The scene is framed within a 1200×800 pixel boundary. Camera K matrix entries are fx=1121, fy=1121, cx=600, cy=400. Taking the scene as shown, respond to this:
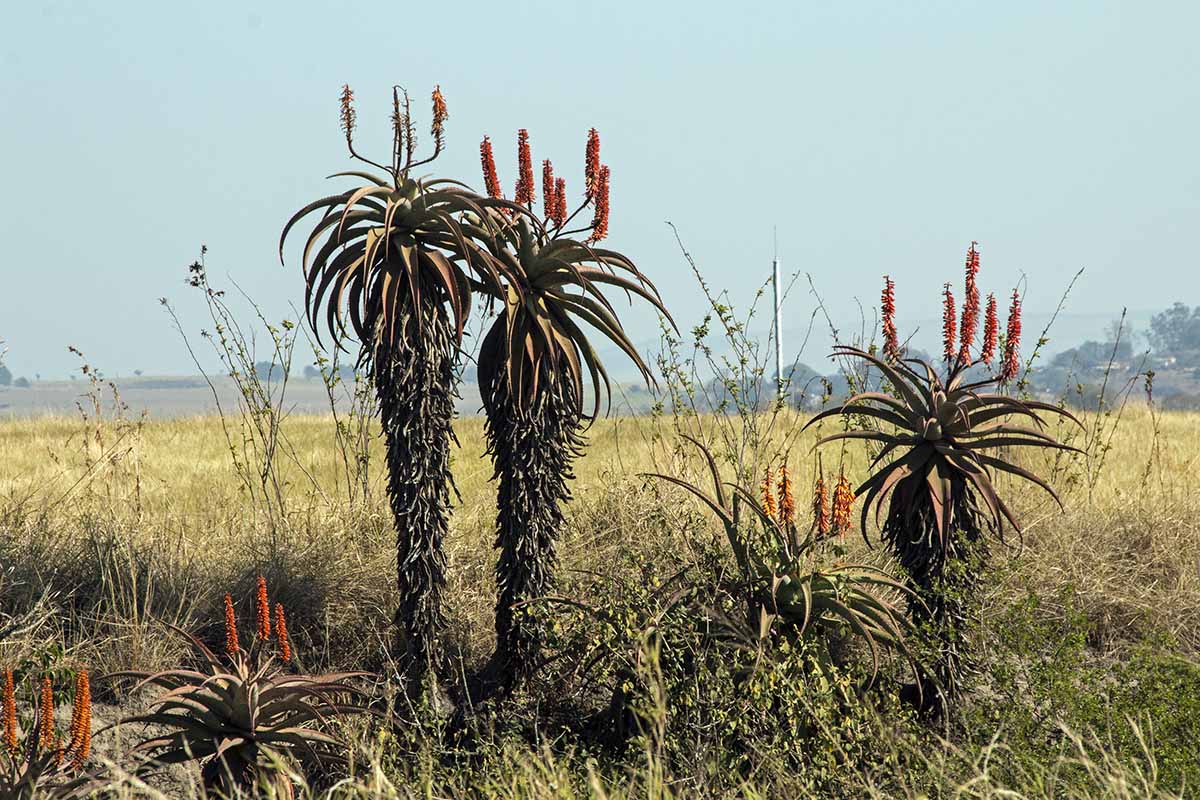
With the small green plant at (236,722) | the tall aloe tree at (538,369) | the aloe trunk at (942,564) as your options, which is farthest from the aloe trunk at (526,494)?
the aloe trunk at (942,564)

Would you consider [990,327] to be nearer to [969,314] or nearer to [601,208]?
[969,314]

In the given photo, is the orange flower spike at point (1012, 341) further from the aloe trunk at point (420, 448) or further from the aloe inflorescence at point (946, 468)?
the aloe trunk at point (420, 448)

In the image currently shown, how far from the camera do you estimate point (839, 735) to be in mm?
5258

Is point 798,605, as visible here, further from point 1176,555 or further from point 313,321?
point 1176,555

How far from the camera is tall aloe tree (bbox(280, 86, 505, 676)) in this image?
218 inches

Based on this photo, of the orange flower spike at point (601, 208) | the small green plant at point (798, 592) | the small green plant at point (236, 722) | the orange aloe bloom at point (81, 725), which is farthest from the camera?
the orange flower spike at point (601, 208)

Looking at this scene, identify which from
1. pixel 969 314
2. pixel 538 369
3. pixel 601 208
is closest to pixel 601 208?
pixel 601 208

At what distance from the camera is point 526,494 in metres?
5.88

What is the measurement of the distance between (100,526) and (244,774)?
150 inches

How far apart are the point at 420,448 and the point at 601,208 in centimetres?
158

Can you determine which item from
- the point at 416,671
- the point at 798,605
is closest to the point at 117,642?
the point at 416,671

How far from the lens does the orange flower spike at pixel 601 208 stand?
5.92 m

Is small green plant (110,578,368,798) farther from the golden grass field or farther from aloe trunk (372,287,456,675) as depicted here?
aloe trunk (372,287,456,675)

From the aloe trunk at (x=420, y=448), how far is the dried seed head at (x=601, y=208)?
0.93 m
